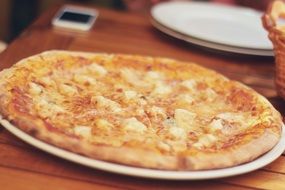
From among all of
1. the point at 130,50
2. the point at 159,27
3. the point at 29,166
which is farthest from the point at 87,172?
the point at 159,27

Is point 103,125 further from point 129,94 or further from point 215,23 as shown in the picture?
point 215,23

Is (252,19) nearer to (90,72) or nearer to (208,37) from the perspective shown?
(208,37)

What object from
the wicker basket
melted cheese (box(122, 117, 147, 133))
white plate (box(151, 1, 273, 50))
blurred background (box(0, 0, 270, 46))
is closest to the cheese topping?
melted cheese (box(122, 117, 147, 133))

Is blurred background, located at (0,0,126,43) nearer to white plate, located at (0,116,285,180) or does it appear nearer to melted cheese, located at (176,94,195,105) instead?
melted cheese, located at (176,94,195,105)

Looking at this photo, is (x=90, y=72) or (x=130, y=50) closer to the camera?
(x=90, y=72)

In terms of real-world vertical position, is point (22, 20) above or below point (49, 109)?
below

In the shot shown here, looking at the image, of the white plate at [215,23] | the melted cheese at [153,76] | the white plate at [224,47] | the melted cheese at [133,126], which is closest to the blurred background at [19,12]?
the white plate at [215,23]

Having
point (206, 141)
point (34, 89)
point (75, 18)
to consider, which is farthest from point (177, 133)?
point (75, 18)
